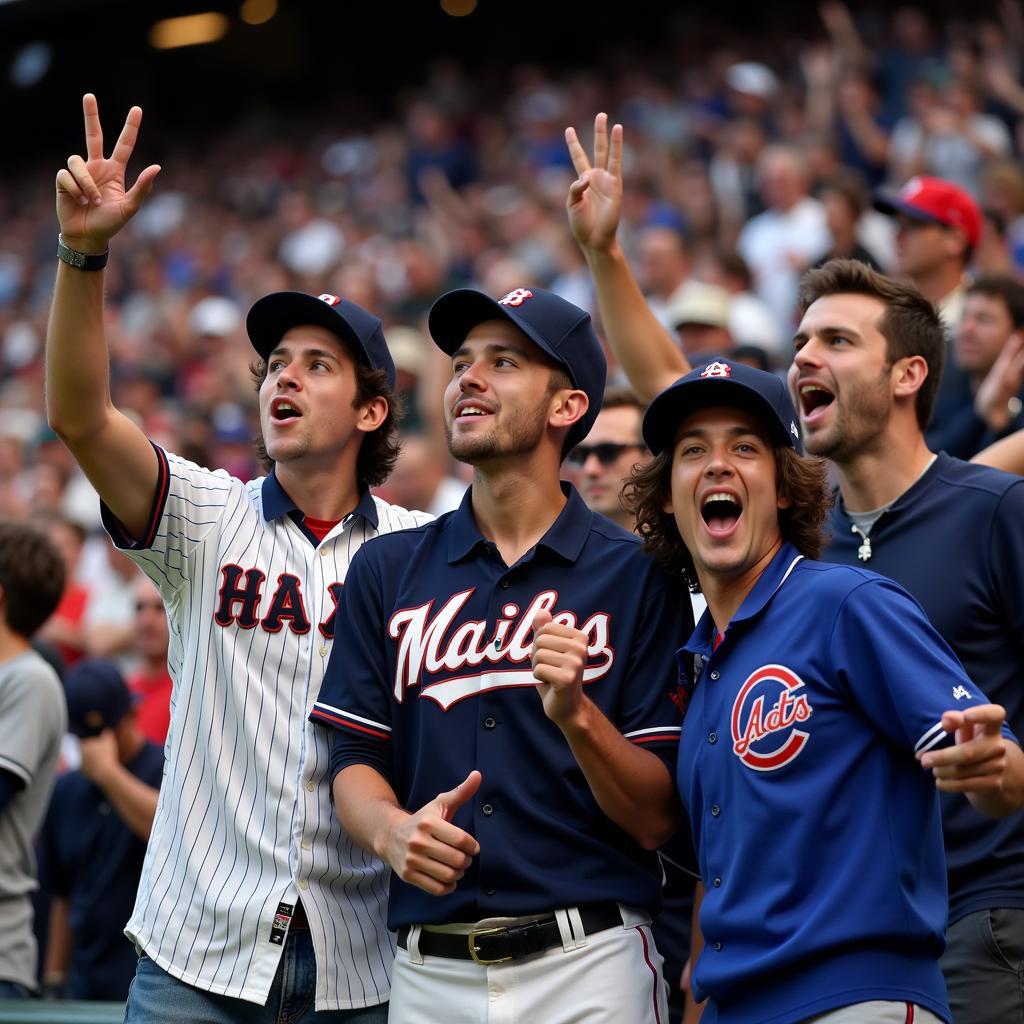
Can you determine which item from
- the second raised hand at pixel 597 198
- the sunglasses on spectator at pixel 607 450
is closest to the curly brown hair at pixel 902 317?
the second raised hand at pixel 597 198

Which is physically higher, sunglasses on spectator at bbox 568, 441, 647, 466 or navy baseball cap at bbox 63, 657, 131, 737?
sunglasses on spectator at bbox 568, 441, 647, 466

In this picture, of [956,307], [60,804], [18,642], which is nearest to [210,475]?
[18,642]

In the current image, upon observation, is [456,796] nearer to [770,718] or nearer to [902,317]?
[770,718]

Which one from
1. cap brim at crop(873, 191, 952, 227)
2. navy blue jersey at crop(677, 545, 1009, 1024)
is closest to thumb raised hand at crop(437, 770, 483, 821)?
navy blue jersey at crop(677, 545, 1009, 1024)

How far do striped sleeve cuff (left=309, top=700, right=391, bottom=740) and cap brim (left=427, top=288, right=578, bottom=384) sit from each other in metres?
0.88

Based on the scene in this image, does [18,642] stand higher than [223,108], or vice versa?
[223,108]

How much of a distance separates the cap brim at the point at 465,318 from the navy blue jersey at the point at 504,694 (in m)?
0.39

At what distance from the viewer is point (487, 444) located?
3.35 m

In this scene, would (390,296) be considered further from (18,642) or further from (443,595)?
(443,595)

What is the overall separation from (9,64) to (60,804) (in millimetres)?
16978

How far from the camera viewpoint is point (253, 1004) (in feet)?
10.7

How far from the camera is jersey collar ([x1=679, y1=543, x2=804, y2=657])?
3.08 metres

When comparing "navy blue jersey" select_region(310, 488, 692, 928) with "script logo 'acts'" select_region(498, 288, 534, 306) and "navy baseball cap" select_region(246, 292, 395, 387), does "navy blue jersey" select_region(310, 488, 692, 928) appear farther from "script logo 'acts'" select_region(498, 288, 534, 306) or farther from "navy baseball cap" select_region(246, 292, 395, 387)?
"navy baseball cap" select_region(246, 292, 395, 387)

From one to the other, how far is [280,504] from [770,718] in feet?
4.41
